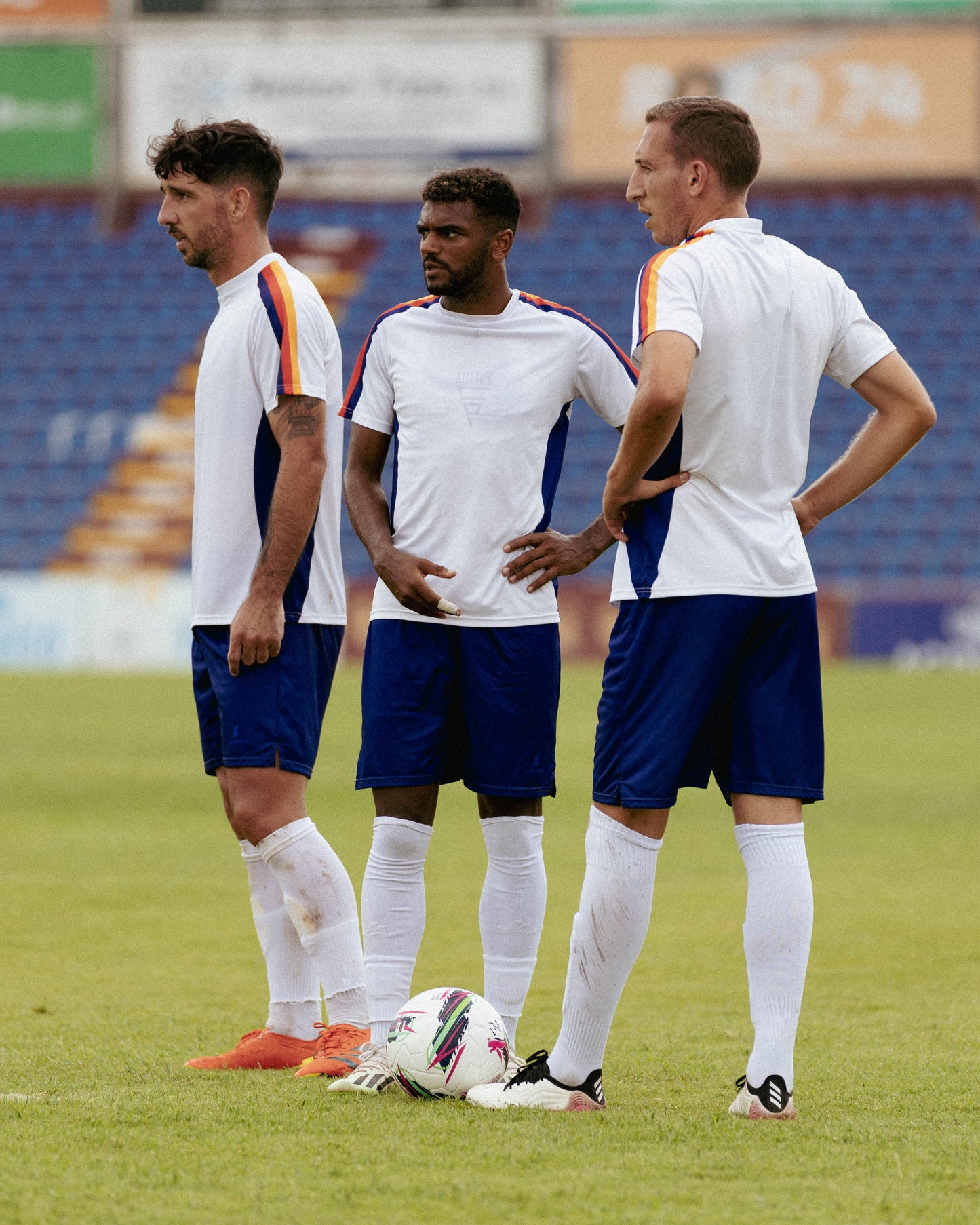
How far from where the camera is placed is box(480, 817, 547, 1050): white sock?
4.09 m

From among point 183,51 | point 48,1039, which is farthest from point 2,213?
point 48,1039

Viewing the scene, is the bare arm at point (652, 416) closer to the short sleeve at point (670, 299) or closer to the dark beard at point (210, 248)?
the short sleeve at point (670, 299)

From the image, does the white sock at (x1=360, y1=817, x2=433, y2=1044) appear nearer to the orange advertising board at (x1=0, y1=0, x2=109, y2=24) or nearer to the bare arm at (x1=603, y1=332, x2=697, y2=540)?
the bare arm at (x1=603, y1=332, x2=697, y2=540)

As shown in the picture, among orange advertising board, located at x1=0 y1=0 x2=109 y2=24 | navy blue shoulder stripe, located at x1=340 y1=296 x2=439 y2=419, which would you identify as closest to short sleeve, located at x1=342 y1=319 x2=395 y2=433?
navy blue shoulder stripe, located at x1=340 y1=296 x2=439 y2=419

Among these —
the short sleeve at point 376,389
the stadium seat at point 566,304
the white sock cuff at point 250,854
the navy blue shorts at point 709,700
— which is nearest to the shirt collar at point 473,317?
the short sleeve at point 376,389

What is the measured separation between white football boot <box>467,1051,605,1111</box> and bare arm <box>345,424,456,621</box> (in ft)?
3.35

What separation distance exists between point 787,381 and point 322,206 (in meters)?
22.7

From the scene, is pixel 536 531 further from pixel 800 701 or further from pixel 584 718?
pixel 584 718

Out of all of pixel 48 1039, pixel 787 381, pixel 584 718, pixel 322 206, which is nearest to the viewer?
pixel 787 381

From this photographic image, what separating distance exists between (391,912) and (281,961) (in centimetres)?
40

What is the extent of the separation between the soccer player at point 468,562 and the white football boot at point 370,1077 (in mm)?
49

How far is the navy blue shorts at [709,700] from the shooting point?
3.51m

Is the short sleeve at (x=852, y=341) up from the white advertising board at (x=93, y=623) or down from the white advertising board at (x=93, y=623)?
up

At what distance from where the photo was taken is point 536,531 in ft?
13.4
